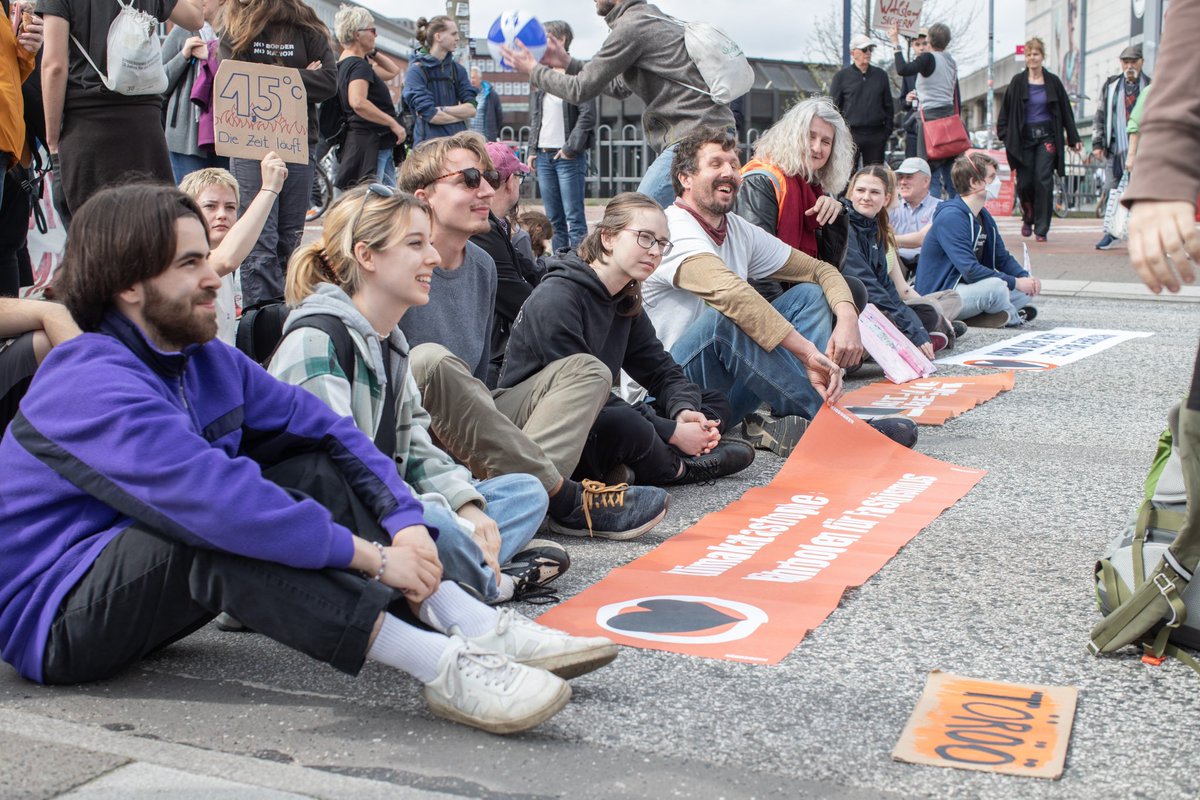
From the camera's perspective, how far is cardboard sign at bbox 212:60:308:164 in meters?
5.70

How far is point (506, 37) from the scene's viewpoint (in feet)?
24.3

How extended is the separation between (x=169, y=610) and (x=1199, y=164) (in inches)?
80.0

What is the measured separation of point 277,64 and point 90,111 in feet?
3.91

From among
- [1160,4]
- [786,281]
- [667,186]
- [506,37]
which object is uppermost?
[1160,4]

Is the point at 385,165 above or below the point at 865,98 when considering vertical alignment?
below

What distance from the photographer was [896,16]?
15.8 metres

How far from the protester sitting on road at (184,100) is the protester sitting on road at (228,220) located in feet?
4.23

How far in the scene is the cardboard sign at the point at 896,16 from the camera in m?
15.8

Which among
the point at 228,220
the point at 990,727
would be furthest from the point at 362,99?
the point at 990,727

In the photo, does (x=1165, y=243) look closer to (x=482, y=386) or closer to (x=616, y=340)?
(x=482, y=386)

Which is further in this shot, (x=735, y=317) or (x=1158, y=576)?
(x=735, y=317)

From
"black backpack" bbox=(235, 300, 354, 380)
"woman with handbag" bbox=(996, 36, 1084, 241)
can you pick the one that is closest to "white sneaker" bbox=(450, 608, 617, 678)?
"black backpack" bbox=(235, 300, 354, 380)

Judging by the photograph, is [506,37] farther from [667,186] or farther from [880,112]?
[880,112]

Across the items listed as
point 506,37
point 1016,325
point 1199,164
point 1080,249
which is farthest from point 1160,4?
point 1199,164
